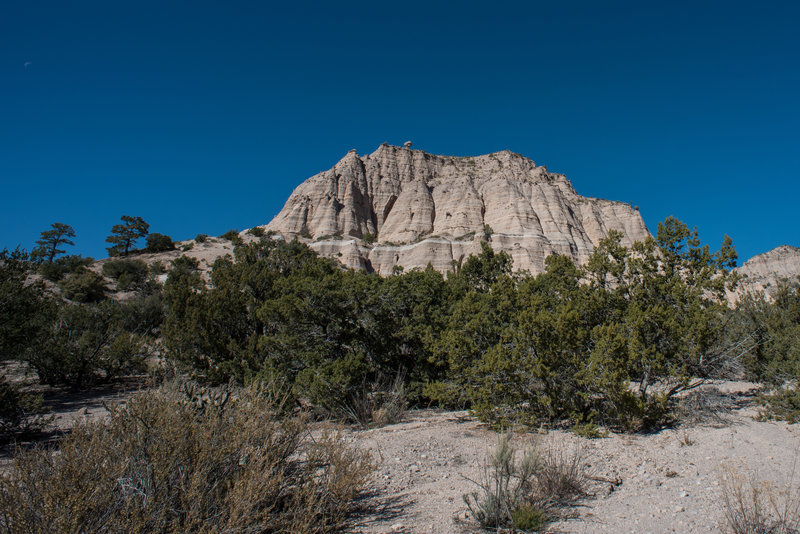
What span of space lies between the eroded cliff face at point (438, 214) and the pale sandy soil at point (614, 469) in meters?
42.3

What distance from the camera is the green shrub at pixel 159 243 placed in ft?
170

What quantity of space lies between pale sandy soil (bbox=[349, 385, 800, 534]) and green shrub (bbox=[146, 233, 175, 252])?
177 ft

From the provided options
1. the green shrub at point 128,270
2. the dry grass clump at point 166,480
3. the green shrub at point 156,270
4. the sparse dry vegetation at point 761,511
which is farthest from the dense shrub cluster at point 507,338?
the green shrub at point 156,270

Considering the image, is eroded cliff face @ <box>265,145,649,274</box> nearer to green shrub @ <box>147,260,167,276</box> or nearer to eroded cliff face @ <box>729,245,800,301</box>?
eroded cliff face @ <box>729,245,800,301</box>

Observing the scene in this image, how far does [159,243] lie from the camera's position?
171ft

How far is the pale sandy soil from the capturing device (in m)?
4.29

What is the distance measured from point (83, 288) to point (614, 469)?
40.6 m

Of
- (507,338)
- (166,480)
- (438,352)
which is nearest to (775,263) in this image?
(507,338)

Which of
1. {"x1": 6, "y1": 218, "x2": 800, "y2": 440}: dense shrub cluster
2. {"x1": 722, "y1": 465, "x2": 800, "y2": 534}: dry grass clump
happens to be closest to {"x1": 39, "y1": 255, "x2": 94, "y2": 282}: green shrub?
{"x1": 6, "y1": 218, "x2": 800, "y2": 440}: dense shrub cluster

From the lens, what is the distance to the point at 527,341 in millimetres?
8469

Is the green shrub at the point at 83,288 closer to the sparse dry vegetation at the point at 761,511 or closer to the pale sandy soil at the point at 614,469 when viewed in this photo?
the pale sandy soil at the point at 614,469

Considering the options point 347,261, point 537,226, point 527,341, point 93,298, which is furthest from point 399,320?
point 537,226

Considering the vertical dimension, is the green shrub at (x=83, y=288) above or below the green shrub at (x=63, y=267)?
below

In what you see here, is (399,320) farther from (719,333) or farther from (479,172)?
(479,172)
